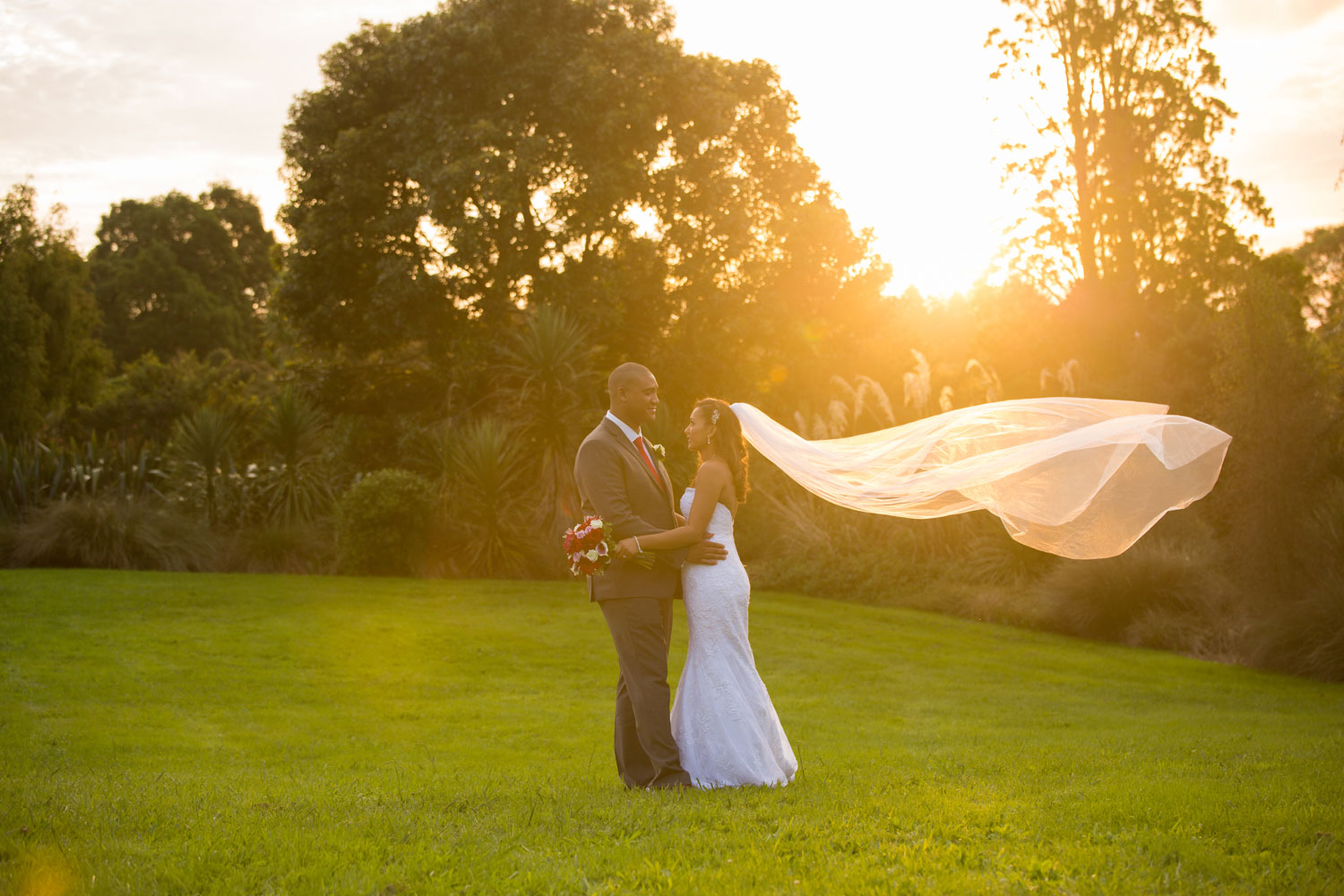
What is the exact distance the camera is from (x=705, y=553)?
19.5 ft

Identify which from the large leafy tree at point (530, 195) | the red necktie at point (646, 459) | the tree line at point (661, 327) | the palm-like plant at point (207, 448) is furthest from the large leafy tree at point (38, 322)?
the red necktie at point (646, 459)

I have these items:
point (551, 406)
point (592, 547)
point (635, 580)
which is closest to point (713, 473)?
point (635, 580)

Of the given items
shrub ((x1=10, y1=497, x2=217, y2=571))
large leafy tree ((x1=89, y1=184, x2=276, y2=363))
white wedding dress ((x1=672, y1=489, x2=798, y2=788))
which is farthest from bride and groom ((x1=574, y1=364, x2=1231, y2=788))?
large leafy tree ((x1=89, y1=184, x2=276, y2=363))

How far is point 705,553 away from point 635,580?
0.46 meters

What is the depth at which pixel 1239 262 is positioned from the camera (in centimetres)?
2845

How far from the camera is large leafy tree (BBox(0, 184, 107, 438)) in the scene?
31.0 m

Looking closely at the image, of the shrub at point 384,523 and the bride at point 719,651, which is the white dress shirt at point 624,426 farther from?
the shrub at point 384,523

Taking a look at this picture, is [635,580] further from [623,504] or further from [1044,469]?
[1044,469]

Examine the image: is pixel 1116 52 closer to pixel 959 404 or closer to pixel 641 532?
pixel 959 404

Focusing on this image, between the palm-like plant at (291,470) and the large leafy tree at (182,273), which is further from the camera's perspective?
the large leafy tree at (182,273)

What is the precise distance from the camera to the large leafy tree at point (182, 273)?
52781mm

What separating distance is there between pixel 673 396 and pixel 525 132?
22.0 feet

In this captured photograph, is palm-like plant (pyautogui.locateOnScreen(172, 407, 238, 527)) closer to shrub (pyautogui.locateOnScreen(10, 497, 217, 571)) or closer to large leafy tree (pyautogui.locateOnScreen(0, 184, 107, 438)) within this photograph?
shrub (pyautogui.locateOnScreen(10, 497, 217, 571))

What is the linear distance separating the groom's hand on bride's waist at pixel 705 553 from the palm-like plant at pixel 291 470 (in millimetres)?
15406
